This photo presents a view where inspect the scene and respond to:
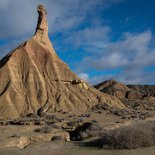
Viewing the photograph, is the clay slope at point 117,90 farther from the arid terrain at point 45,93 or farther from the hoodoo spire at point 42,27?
the hoodoo spire at point 42,27

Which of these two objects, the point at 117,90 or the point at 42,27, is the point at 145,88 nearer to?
the point at 117,90

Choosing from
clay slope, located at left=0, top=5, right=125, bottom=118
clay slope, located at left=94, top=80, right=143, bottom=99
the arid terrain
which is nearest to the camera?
the arid terrain

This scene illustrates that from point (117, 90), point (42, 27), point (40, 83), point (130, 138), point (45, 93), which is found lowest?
point (130, 138)

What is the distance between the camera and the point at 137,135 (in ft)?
52.0

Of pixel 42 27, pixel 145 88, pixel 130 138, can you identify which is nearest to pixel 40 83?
pixel 42 27

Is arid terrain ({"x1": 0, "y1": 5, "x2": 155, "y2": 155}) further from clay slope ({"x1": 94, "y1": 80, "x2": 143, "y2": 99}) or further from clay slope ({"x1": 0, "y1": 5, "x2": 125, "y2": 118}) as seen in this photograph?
clay slope ({"x1": 94, "y1": 80, "x2": 143, "y2": 99})

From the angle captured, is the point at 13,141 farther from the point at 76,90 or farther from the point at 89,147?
the point at 76,90

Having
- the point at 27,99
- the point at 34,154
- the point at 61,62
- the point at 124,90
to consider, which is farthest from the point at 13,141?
the point at 124,90

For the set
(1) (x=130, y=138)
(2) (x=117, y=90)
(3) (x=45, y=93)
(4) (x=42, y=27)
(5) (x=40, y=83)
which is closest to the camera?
(1) (x=130, y=138)

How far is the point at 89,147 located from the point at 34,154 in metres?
2.59

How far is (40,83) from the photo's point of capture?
76688 mm

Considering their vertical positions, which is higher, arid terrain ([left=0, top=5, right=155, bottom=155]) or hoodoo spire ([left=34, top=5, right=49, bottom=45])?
hoodoo spire ([left=34, top=5, right=49, bottom=45])

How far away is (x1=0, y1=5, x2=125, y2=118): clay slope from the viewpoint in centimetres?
6994

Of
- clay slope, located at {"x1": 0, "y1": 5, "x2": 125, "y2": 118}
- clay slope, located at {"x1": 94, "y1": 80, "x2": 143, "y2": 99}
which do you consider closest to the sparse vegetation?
clay slope, located at {"x1": 0, "y1": 5, "x2": 125, "y2": 118}
